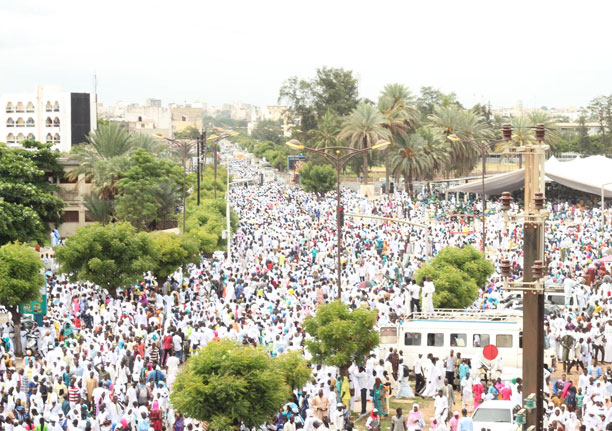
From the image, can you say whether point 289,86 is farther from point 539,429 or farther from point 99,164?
point 539,429

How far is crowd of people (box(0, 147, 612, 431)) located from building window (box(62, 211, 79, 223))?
40.9 ft

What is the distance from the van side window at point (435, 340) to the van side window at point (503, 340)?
117 cm

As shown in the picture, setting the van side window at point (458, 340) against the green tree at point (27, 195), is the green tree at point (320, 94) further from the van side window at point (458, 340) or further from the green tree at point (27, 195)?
the van side window at point (458, 340)

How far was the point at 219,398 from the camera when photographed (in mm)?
14445

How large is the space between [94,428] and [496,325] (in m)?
8.80

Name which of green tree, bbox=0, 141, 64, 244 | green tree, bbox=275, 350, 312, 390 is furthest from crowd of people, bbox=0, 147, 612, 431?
green tree, bbox=0, 141, 64, 244

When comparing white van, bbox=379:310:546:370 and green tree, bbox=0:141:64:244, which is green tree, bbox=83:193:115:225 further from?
white van, bbox=379:310:546:370

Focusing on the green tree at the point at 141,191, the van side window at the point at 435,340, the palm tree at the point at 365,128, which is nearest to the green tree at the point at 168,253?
the van side window at the point at 435,340

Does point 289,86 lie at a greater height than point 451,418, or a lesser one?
greater

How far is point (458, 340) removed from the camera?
20422 millimetres

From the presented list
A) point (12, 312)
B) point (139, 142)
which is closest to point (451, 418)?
point (12, 312)

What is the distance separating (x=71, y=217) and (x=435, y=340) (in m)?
31.6

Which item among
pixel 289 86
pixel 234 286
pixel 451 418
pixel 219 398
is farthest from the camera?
pixel 289 86

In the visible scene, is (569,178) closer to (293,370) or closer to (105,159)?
(105,159)
